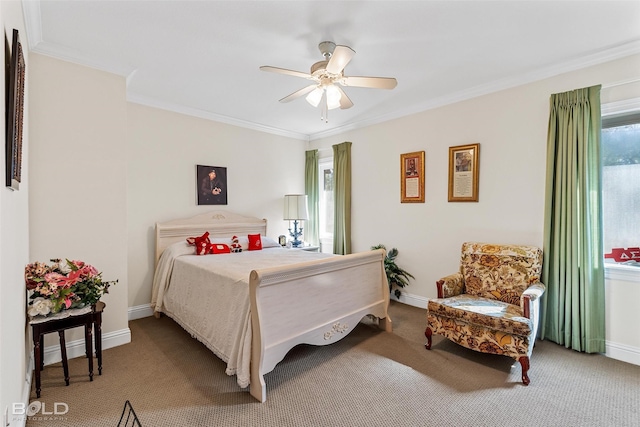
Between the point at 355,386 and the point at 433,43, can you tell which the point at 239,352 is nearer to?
the point at 355,386

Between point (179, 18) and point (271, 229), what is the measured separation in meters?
3.35

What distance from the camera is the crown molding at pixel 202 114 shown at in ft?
11.9

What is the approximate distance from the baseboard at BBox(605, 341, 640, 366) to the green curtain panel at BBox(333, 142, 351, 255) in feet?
9.80

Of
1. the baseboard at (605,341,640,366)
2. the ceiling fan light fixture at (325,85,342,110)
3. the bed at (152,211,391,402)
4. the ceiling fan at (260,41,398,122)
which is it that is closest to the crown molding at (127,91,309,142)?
the bed at (152,211,391,402)

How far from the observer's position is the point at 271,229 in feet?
16.6

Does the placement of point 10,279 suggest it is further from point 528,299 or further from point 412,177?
point 412,177

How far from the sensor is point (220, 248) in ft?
12.5

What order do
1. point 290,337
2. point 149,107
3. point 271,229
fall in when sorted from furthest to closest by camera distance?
point 271,229 → point 149,107 → point 290,337

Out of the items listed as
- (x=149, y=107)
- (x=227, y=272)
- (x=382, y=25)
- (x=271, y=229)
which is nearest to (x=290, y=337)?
(x=227, y=272)

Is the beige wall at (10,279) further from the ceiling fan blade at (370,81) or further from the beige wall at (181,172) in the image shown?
the ceiling fan blade at (370,81)

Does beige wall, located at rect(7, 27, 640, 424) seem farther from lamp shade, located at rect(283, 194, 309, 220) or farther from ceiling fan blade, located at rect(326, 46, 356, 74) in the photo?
ceiling fan blade, located at rect(326, 46, 356, 74)

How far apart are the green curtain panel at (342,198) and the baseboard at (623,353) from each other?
299cm

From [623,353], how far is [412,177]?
8.42 feet

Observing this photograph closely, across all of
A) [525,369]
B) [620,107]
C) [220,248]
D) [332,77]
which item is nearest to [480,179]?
[620,107]
